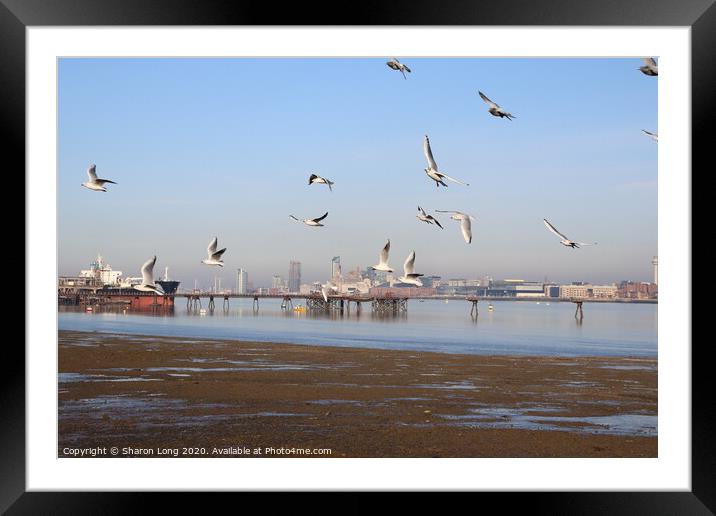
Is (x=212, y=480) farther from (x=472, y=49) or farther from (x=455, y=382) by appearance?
(x=455, y=382)

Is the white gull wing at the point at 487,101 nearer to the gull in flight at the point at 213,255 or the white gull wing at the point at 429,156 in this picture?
the white gull wing at the point at 429,156

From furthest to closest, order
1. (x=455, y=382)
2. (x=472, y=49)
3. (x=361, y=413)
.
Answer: (x=455, y=382), (x=361, y=413), (x=472, y=49)

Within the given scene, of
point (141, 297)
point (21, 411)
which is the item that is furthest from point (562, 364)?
point (141, 297)

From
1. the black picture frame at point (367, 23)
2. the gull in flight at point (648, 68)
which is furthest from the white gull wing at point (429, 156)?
the black picture frame at point (367, 23)

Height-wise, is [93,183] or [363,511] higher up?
[93,183]

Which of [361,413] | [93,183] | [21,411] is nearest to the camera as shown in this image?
[21,411]

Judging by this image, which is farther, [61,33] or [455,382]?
[455,382]

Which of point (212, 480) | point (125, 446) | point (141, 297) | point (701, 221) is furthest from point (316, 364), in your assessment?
point (141, 297)
